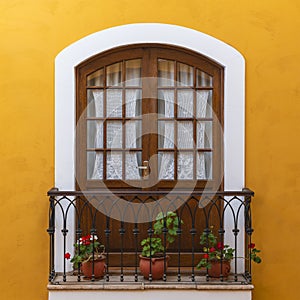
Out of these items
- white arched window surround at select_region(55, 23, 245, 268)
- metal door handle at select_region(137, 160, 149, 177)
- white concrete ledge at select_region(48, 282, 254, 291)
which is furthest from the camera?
metal door handle at select_region(137, 160, 149, 177)

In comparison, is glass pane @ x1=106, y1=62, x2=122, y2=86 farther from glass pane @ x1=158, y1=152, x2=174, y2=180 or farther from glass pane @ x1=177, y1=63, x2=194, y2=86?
glass pane @ x1=158, y1=152, x2=174, y2=180

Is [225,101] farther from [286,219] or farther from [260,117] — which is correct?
[286,219]

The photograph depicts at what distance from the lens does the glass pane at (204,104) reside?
592 centimetres

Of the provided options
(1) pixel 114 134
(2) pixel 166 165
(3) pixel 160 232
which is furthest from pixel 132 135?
(3) pixel 160 232

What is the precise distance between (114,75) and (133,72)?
0.21m

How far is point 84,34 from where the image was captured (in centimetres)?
575

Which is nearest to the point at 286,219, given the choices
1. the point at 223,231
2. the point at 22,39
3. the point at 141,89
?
the point at 223,231

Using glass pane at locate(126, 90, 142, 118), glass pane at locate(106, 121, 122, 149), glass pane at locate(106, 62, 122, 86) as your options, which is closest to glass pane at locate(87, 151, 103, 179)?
glass pane at locate(106, 121, 122, 149)

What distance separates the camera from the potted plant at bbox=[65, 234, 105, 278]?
5.38 meters

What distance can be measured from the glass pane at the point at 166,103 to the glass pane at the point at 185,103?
75 mm

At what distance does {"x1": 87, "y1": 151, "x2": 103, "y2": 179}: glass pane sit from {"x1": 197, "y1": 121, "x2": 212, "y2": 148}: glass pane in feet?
3.48

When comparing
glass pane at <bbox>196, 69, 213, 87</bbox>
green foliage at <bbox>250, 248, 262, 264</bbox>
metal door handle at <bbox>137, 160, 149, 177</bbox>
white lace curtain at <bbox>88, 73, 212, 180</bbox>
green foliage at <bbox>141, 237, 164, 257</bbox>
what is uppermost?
glass pane at <bbox>196, 69, 213, 87</bbox>

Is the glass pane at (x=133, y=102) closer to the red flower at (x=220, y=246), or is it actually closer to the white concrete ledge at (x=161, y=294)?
the red flower at (x=220, y=246)

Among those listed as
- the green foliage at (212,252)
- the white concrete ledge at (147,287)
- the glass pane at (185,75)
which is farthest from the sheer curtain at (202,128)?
the white concrete ledge at (147,287)
